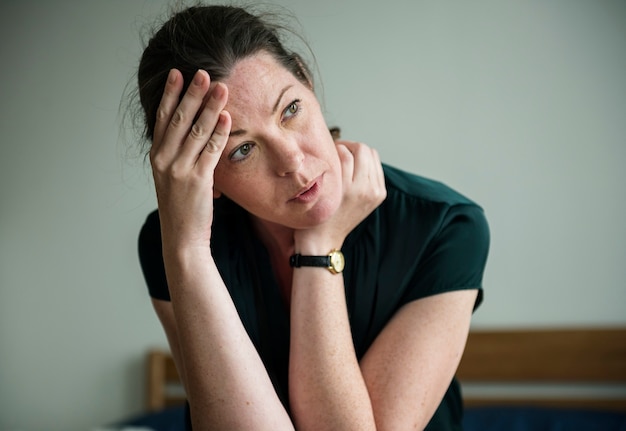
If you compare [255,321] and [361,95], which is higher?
[361,95]

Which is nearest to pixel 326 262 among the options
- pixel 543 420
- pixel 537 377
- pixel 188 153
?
pixel 188 153

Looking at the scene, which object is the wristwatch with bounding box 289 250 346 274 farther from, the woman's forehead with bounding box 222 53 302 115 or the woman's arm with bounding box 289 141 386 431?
the woman's forehead with bounding box 222 53 302 115

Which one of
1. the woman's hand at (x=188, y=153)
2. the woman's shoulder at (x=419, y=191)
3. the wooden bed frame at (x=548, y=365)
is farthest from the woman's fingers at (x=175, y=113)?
the wooden bed frame at (x=548, y=365)

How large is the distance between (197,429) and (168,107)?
0.42m

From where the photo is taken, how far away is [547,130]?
6.74 feet

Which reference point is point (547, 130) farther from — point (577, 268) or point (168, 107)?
point (168, 107)

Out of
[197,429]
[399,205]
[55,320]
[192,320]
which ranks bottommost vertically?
[55,320]

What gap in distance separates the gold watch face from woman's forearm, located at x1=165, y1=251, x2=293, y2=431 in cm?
15

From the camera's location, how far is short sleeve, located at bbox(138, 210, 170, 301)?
102 centimetres

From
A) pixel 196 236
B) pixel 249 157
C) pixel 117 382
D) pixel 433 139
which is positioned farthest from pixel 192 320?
pixel 117 382

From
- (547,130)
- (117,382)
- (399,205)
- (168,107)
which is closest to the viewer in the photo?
(168,107)

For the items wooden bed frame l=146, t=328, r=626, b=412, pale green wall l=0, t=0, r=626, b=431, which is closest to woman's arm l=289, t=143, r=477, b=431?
pale green wall l=0, t=0, r=626, b=431

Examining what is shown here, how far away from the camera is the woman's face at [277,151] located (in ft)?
2.70

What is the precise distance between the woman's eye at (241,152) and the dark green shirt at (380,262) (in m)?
0.21
